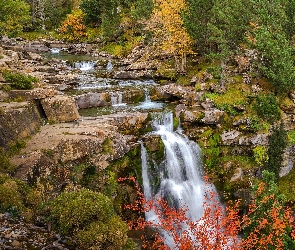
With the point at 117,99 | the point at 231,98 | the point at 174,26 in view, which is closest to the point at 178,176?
the point at 231,98

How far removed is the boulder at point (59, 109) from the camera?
81.3 ft

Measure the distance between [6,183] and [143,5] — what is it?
4853cm

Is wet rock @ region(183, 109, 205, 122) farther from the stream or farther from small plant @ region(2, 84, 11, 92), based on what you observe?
small plant @ region(2, 84, 11, 92)

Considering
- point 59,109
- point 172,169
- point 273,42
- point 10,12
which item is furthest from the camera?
point 10,12

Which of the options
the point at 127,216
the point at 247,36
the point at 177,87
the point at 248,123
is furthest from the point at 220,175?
the point at 247,36

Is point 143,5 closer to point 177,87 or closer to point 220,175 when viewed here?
point 177,87

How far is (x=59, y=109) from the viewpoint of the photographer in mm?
25078

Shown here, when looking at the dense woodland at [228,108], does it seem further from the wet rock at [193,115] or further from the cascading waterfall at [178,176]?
the wet rock at [193,115]

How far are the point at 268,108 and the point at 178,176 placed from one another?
9467 millimetres

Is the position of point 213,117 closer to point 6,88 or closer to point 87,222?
point 6,88

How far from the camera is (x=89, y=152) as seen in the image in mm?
21109

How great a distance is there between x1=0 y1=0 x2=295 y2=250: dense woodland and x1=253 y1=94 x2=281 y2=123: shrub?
79 mm

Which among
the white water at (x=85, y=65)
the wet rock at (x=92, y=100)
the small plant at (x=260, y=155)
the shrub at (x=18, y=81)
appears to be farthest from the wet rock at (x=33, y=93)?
the white water at (x=85, y=65)

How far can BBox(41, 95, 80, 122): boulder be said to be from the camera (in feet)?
81.3
